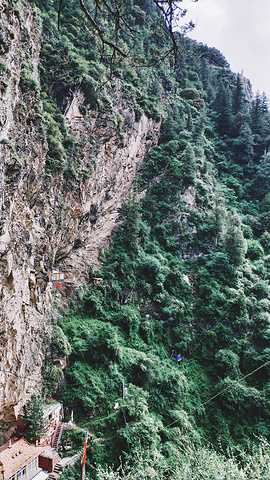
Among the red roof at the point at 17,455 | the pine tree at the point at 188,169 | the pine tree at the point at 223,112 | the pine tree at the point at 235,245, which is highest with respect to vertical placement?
the pine tree at the point at 223,112

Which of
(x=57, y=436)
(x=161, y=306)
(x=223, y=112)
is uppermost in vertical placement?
(x=223, y=112)

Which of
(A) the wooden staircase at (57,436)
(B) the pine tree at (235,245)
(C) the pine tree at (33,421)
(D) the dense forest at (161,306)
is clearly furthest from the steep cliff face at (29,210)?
(B) the pine tree at (235,245)

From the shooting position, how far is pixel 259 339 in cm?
1914

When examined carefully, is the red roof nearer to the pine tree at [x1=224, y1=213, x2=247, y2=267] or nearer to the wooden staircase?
the wooden staircase

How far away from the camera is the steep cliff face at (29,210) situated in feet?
31.9

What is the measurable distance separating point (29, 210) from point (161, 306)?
11953 millimetres

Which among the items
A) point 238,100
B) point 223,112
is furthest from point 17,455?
point 238,100

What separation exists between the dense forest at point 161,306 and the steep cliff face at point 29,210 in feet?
2.83

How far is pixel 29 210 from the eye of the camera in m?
12.5

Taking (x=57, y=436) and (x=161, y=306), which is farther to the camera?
(x=161, y=306)

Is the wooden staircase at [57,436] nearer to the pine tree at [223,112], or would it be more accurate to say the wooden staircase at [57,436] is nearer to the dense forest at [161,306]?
the dense forest at [161,306]

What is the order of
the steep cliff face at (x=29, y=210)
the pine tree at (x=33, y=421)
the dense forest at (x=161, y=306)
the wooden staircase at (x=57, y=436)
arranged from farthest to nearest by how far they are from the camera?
the dense forest at (x=161, y=306)
the wooden staircase at (x=57, y=436)
the pine tree at (x=33, y=421)
the steep cliff face at (x=29, y=210)

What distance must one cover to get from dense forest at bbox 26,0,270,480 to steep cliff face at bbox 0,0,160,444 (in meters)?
0.86

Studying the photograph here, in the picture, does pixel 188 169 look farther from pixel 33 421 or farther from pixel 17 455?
pixel 17 455
